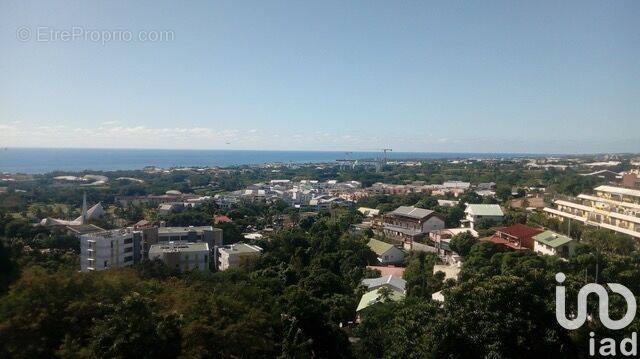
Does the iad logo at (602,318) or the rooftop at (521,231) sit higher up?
the iad logo at (602,318)

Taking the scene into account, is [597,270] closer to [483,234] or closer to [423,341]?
[423,341]

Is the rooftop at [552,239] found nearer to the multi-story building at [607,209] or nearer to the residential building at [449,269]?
the multi-story building at [607,209]

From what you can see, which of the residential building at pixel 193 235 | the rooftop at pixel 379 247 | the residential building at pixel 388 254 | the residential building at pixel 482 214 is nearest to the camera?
the residential building at pixel 388 254

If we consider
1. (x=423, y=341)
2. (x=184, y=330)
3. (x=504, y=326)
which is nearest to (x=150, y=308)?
(x=184, y=330)

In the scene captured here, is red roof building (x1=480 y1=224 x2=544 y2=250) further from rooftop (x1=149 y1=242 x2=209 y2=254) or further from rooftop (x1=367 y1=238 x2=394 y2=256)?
rooftop (x1=149 y1=242 x2=209 y2=254)

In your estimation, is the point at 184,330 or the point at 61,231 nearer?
the point at 184,330

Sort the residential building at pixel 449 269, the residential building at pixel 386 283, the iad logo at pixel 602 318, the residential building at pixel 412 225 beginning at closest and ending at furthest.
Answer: the iad logo at pixel 602 318 → the residential building at pixel 386 283 → the residential building at pixel 449 269 → the residential building at pixel 412 225

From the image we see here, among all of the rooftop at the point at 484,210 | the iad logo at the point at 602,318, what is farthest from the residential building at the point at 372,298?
the rooftop at the point at 484,210
